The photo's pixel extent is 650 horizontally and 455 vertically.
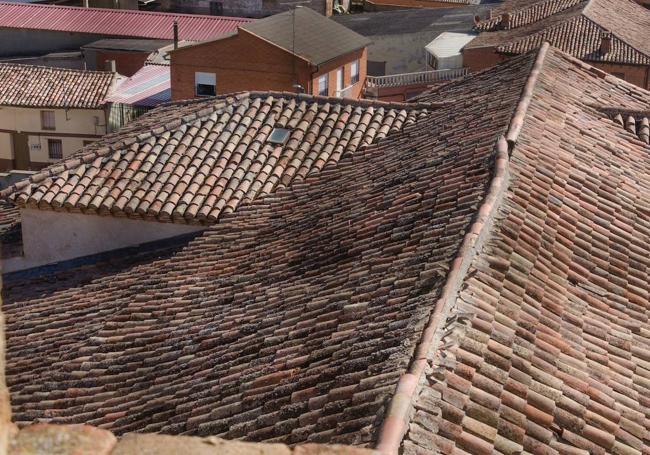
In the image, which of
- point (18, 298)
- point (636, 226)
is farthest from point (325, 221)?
point (18, 298)

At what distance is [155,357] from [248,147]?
5227 mm

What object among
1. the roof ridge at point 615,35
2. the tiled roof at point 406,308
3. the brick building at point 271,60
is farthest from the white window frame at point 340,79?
the tiled roof at point 406,308

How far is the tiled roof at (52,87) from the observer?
3709 centimetres

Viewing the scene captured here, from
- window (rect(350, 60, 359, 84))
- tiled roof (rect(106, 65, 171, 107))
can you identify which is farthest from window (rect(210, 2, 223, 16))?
window (rect(350, 60, 359, 84))

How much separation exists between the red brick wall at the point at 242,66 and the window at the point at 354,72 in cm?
191

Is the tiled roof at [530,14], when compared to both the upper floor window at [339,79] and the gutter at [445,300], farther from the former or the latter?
the gutter at [445,300]

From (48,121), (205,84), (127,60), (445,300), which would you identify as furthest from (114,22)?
(445,300)

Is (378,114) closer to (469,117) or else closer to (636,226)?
(469,117)

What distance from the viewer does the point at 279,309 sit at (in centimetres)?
952

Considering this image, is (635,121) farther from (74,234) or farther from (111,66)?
(111,66)

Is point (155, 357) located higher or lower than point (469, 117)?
lower

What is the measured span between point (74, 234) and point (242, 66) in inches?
765

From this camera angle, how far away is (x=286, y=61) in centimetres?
3228

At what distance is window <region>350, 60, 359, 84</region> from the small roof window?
21.7 m
